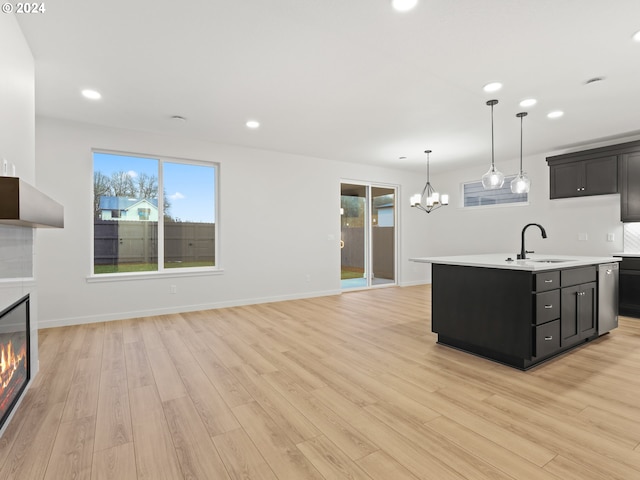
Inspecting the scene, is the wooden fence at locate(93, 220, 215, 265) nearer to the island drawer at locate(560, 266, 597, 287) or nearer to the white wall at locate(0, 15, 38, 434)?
the white wall at locate(0, 15, 38, 434)

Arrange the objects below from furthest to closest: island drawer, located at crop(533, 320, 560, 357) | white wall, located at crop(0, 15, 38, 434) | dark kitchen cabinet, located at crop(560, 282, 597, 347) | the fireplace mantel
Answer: dark kitchen cabinet, located at crop(560, 282, 597, 347), island drawer, located at crop(533, 320, 560, 357), white wall, located at crop(0, 15, 38, 434), the fireplace mantel

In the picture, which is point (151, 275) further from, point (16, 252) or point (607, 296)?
point (607, 296)

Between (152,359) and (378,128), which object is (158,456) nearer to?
(152,359)

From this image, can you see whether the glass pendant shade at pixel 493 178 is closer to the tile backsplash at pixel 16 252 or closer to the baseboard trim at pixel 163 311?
the baseboard trim at pixel 163 311

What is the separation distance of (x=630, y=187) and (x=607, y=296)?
2281mm

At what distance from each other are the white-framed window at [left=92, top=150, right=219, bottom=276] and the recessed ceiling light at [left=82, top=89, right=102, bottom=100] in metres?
1.21

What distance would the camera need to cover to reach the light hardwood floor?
64.9 inches

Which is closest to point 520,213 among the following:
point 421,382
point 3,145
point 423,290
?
point 423,290

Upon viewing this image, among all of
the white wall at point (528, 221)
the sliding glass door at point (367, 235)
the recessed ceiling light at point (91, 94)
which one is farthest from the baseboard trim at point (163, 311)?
the white wall at point (528, 221)

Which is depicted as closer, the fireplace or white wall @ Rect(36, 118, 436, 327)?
the fireplace

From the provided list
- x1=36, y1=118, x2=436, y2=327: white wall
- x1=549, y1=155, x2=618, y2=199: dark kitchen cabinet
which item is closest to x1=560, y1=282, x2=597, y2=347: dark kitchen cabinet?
x1=549, y1=155, x2=618, y2=199: dark kitchen cabinet

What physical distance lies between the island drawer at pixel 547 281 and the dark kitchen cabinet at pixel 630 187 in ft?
10.2

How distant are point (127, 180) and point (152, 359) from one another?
292cm

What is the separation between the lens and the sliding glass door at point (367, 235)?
7102 millimetres
